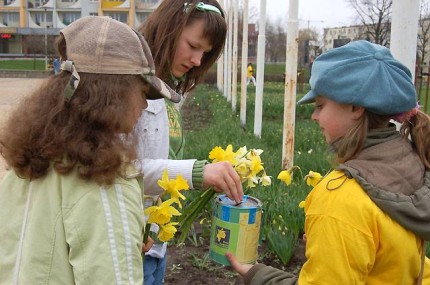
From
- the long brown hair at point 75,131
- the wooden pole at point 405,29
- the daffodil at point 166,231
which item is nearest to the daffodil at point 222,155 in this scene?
the daffodil at point 166,231

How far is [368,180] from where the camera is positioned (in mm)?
1279

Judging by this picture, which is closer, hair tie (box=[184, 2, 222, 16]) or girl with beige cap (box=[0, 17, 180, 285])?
girl with beige cap (box=[0, 17, 180, 285])

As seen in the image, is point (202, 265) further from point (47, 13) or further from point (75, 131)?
point (47, 13)

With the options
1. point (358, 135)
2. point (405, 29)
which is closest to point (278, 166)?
point (405, 29)

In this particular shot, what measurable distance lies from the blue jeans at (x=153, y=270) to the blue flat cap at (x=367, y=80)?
88cm

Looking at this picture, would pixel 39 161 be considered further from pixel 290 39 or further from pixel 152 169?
pixel 290 39

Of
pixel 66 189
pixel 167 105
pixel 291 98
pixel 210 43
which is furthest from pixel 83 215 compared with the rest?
pixel 291 98

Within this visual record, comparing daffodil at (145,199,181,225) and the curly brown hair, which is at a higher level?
the curly brown hair

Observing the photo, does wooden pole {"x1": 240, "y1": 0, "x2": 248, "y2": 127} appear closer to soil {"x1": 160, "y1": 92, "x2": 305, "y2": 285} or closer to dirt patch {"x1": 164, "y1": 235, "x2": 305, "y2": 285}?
soil {"x1": 160, "y1": 92, "x2": 305, "y2": 285}

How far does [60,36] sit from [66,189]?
398 mm

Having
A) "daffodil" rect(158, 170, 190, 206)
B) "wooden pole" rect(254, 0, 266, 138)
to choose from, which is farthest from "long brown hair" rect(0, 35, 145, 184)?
"wooden pole" rect(254, 0, 266, 138)

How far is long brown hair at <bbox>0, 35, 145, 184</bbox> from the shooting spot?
3.87ft

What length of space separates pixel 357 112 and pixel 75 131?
0.70 m

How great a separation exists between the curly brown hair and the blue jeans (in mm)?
728
